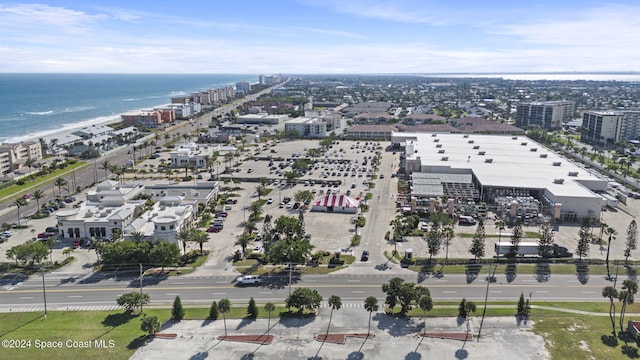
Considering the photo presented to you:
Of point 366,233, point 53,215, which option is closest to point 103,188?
point 53,215

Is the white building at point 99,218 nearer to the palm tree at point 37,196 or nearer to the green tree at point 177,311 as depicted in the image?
the palm tree at point 37,196

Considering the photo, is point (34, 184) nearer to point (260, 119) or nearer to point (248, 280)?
point (248, 280)

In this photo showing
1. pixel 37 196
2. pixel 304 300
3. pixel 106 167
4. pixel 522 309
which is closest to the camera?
pixel 304 300

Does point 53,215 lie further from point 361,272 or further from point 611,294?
point 611,294

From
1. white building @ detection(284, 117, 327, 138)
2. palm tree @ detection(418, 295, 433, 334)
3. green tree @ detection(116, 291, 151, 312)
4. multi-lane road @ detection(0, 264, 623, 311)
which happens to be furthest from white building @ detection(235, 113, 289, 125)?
palm tree @ detection(418, 295, 433, 334)

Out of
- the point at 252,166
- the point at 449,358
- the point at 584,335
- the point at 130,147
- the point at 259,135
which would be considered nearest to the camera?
the point at 449,358

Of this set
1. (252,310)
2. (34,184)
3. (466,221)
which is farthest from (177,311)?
(34,184)

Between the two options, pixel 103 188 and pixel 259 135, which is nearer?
pixel 103 188

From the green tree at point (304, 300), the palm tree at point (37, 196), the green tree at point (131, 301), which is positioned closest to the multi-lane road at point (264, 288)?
the green tree at point (131, 301)
